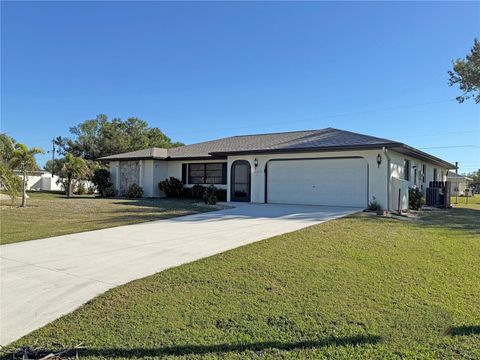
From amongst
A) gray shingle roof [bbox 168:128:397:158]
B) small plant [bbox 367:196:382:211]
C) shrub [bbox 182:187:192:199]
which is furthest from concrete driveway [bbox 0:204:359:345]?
shrub [bbox 182:187:192:199]

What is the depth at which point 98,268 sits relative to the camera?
5.70 m

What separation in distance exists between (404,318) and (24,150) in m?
17.0

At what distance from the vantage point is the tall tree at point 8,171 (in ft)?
46.0

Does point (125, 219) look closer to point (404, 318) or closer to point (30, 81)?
point (404, 318)

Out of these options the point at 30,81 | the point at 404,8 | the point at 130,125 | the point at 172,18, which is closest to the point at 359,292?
the point at 404,8

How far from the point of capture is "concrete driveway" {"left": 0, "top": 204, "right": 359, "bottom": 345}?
4188 mm

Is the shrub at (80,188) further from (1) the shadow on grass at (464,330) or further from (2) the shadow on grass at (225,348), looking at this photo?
(1) the shadow on grass at (464,330)

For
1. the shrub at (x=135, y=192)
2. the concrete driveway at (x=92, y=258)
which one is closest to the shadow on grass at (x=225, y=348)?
the concrete driveway at (x=92, y=258)

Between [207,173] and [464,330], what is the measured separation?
64.0ft

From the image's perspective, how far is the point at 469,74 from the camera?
74.3ft

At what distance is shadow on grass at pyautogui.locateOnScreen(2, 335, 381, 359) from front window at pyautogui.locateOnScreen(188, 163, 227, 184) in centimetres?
1837

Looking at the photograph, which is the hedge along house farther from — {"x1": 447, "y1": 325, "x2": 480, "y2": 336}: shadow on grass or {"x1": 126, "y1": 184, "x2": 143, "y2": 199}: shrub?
{"x1": 447, "y1": 325, "x2": 480, "y2": 336}: shadow on grass

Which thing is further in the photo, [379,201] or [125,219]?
[379,201]

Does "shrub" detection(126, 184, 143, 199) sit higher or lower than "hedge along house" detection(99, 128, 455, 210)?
lower
